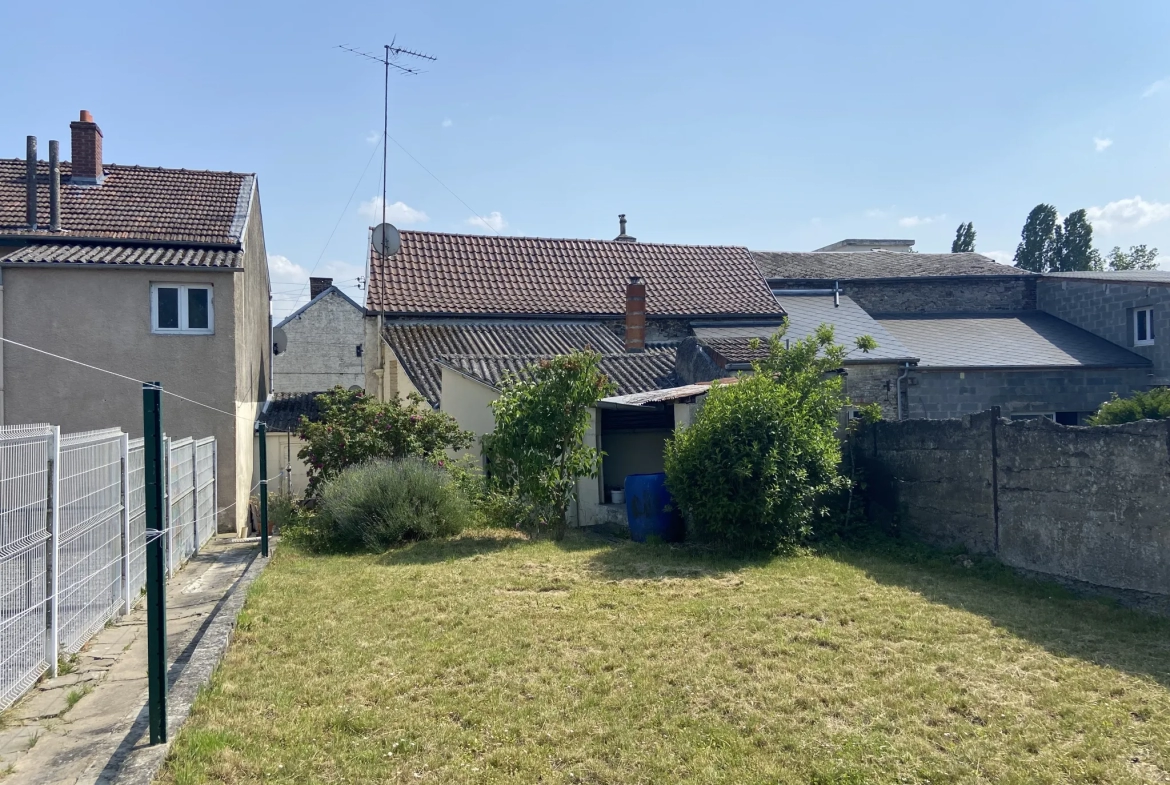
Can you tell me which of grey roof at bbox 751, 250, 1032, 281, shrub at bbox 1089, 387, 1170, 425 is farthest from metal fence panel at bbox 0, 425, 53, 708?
grey roof at bbox 751, 250, 1032, 281

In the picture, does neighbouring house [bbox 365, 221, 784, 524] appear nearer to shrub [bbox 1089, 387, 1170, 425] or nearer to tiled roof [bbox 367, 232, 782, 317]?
tiled roof [bbox 367, 232, 782, 317]

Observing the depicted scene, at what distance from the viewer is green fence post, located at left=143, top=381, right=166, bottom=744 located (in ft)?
14.3

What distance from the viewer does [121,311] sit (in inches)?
542

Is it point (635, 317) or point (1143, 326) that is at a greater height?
point (635, 317)

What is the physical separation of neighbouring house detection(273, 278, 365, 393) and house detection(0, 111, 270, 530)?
16.7m

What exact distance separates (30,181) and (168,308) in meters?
3.66

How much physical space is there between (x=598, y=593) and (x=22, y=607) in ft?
15.5

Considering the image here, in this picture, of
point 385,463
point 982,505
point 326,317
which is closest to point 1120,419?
point 982,505

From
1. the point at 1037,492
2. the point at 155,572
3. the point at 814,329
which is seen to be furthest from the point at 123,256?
the point at 814,329

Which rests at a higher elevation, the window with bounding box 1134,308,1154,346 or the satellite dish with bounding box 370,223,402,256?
the satellite dish with bounding box 370,223,402,256

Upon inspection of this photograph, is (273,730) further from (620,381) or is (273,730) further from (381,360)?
(381,360)

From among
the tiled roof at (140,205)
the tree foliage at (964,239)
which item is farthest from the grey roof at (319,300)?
the tree foliage at (964,239)

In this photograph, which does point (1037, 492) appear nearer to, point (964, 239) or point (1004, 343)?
point (1004, 343)

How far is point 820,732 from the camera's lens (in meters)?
4.59
